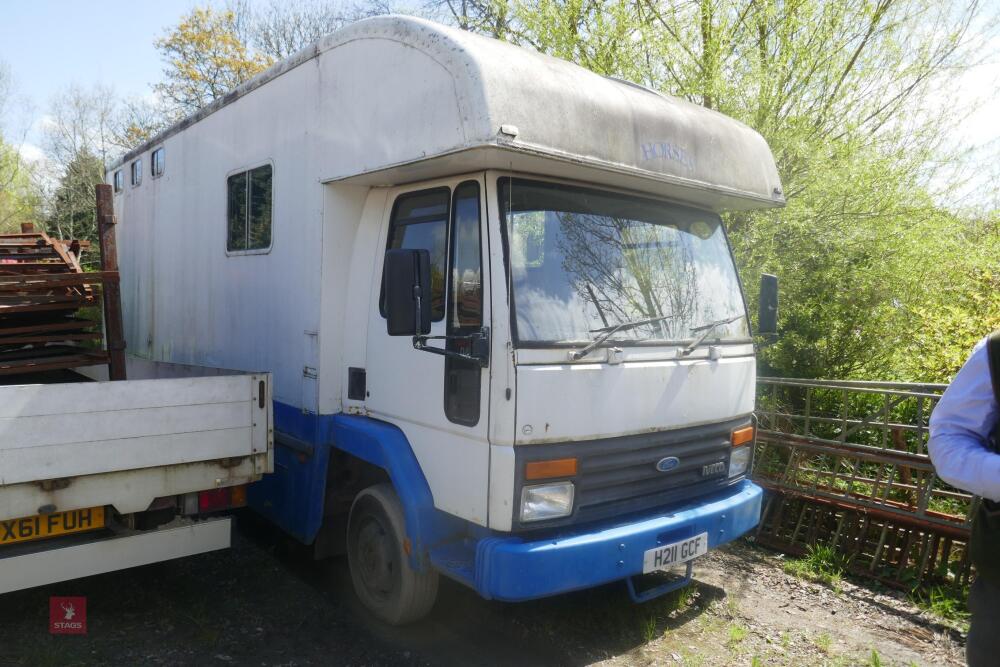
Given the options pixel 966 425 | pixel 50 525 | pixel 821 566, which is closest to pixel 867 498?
pixel 821 566

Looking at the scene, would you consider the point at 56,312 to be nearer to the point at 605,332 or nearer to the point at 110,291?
the point at 110,291

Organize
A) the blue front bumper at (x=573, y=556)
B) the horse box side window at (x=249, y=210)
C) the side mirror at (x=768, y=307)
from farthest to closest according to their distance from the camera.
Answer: the horse box side window at (x=249, y=210) → the side mirror at (x=768, y=307) → the blue front bumper at (x=573, y=556)

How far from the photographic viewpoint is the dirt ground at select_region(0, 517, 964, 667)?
3672 millimetres

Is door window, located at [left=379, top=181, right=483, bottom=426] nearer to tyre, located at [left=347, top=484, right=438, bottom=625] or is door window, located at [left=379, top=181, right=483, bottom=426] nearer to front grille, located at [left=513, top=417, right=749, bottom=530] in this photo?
front grille, located at [left=513, top=417, right=749, bottom=530]

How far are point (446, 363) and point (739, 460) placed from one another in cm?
188

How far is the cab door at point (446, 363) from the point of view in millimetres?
3314

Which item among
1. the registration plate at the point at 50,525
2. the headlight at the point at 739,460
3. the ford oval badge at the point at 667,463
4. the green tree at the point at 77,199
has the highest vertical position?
the green tree at the point at 77,199

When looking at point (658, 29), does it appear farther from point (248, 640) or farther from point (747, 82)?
point (248, 640)

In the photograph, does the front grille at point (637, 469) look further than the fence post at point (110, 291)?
No

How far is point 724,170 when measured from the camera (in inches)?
164

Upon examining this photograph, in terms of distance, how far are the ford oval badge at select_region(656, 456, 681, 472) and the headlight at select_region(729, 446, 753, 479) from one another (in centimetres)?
54

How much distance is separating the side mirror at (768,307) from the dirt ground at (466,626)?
5.24ft

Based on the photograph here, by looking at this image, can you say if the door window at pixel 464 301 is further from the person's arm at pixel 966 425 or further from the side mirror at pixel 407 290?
the person's arm at pixel 966 425

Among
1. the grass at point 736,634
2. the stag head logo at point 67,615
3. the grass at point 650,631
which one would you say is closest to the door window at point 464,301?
the grass at point 650,631
